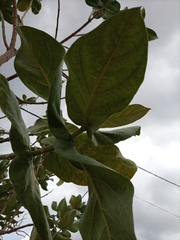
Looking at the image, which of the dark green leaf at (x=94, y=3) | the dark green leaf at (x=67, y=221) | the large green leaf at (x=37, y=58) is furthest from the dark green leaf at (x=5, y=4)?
the dark green leaf at (x=67, y=221)

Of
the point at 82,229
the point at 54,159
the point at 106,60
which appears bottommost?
the point at 82,229

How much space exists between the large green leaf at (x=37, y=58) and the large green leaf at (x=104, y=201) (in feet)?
0.38

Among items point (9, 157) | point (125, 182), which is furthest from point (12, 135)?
point (125, 182)

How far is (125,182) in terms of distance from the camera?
1.20 ft

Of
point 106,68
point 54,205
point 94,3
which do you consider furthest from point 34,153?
point 54,205

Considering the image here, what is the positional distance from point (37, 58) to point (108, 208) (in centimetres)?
23

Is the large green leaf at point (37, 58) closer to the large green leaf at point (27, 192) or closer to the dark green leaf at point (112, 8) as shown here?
the large green leaf at point (27, 192)

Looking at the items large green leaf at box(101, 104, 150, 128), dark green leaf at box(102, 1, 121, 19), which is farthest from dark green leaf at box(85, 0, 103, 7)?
large green leaf at box(101, 104, 150, 128)

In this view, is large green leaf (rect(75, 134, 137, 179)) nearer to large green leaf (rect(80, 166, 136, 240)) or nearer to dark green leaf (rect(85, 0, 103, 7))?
large green leaf (rect(80, 166, 136, 240))

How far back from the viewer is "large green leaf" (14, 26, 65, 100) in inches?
15.8

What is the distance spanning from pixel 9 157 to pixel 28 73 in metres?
0.13

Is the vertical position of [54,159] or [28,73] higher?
[28,73]

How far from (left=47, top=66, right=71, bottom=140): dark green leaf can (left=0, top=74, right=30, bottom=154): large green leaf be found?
53 millimetres

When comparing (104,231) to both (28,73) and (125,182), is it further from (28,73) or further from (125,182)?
(28,73)
